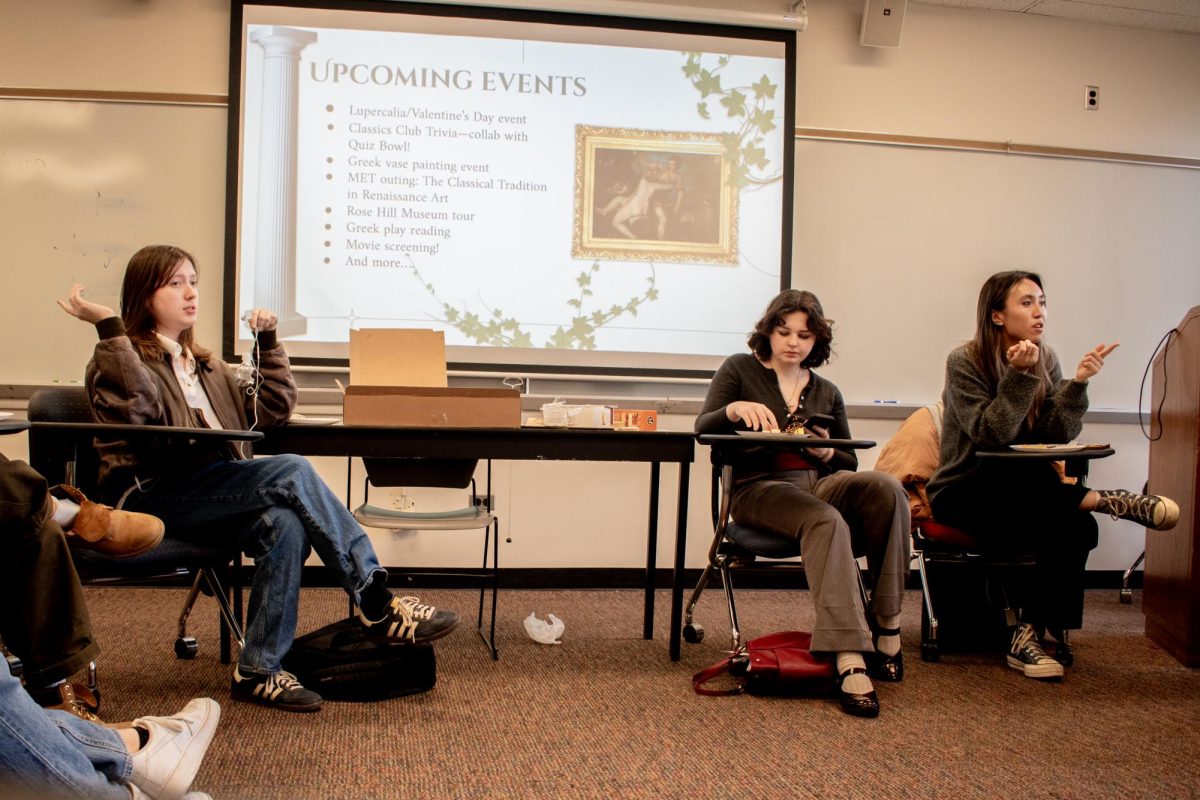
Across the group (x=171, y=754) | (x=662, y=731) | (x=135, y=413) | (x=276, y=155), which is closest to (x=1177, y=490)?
(x=662, y=731)

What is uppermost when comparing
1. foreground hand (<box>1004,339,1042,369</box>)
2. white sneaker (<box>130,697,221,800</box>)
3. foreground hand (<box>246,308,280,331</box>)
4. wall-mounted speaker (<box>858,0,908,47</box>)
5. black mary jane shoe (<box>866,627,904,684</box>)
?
wall-mounted speaker (<box>858,0,908,47</box>)

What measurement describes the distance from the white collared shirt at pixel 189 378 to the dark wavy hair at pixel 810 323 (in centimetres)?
167

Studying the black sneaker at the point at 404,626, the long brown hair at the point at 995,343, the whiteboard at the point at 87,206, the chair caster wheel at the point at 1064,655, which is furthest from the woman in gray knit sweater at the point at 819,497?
the whiteboard at the point at 87,206

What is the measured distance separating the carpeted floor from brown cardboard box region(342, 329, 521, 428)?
735 mm

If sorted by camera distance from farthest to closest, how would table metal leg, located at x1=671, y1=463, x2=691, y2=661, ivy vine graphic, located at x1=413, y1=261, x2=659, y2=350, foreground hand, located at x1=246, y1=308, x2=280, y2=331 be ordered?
ivy vine graphic, located at x1=413, y1=261, x2=659, y2=350, table metal leg, located at x1=671, y1=463, x2=691, y2=661, foreground hand, located at x1=246, y1=308, x2=280, y2=331

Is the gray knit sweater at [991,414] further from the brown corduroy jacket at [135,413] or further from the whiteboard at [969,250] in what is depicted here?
the brown corduroy jacket at [135,413]

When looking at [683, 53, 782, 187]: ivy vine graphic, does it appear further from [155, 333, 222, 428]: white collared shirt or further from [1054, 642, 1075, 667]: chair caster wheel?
[155, 333, 222, 428]: white collared shirt

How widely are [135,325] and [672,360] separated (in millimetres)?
2292

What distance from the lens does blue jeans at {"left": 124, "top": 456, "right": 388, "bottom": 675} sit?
7.60ft

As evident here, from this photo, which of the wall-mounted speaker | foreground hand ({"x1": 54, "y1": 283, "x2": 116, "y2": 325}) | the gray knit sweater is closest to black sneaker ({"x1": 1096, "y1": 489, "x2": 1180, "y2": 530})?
the gray knit sweater

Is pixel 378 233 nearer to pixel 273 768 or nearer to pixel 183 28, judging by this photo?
pixel 183 28

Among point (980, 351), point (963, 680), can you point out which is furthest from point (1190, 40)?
point (963, 680)

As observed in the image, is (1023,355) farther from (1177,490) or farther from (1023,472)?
(1177,490)

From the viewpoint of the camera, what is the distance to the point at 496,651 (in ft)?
9.59
